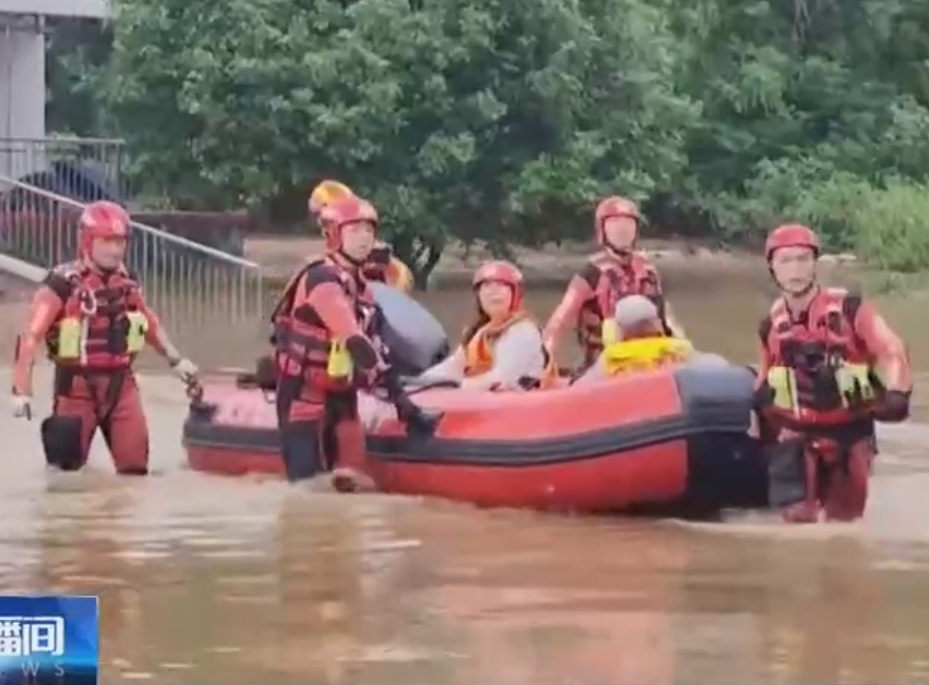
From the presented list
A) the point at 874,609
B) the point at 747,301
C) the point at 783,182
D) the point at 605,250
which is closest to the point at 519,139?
the point at 747,301

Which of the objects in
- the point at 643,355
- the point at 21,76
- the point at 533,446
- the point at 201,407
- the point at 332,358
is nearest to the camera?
the point at 533,446

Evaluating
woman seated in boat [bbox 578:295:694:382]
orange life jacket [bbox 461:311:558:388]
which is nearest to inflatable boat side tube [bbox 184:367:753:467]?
woman seated in boat [bbox 578:295:694:382]

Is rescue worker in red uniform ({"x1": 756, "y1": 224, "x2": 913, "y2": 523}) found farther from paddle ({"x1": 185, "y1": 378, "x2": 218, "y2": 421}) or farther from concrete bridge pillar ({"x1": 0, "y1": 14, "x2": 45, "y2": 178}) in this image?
concrete bridge pillar ({"x1": 0, "y1": 14, "x2": 45, "y2": 178})

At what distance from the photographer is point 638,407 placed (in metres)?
10.1

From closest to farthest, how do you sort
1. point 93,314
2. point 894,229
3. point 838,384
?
1. point 838,384
2. point 93,314
3. point 894,229

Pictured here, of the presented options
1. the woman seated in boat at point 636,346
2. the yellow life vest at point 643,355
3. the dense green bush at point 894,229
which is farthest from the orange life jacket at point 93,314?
the dense green bush at point 894,229

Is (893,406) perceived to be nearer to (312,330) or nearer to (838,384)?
(838,384)

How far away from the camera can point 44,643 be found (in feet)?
14.5

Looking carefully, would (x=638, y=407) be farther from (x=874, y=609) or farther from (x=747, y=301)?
(x=747, y=301)

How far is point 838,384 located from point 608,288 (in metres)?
2.21

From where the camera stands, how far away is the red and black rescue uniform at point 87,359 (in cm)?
1121

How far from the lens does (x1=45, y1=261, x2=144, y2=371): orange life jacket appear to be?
11.2 meters

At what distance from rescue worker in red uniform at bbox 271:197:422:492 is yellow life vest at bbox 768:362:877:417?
169 cm

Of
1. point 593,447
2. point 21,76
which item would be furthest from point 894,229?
point 593,447
